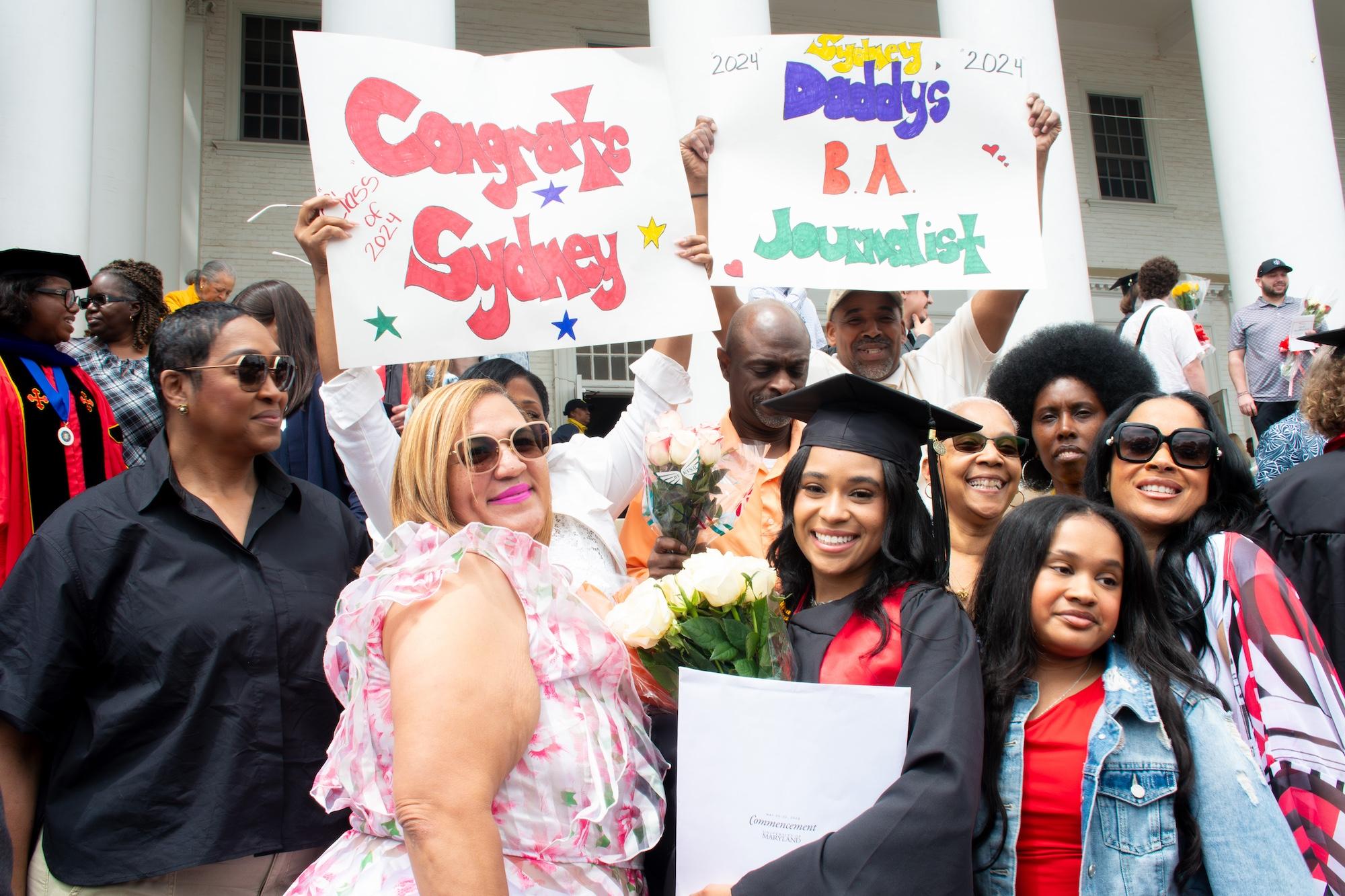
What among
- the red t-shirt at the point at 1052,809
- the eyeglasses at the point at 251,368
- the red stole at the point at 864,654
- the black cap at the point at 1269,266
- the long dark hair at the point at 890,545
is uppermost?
the black cap at the point at 1269,266

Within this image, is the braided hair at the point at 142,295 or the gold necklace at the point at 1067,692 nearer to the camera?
the gold necklace at the point at 1067,692

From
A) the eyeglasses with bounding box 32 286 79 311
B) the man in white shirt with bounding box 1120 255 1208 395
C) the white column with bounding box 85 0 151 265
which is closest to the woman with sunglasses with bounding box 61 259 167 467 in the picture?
the eyeglasses with bounding box 32 286 79 311

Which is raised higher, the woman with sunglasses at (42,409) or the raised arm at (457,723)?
the woman with sunglasses at (42,409)

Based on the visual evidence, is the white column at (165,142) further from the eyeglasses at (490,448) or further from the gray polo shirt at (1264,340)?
the gray polo shirt at (1264,340)

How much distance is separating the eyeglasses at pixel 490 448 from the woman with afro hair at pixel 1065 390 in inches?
78.7

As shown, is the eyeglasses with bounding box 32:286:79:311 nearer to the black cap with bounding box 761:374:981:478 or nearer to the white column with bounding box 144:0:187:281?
the black cap with bounding box 761:374:981:478

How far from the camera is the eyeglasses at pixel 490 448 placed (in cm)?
226

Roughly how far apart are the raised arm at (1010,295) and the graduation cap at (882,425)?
65.7 inches

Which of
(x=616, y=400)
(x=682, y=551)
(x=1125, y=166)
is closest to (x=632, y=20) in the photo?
(x=616, y=400)

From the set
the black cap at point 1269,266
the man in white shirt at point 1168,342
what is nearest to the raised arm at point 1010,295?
the man in white shirt at point 1168,342

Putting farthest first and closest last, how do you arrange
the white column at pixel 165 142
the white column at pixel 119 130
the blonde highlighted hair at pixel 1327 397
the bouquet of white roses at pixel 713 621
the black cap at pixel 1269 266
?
1. the white column at pixel 165 142
2. the black cap at pixel 1269 266
3. the white column at pixel 119 130
4. the blonde highlighted hair at pixel 1327 397
5. the bouquet of white roses at pixel 713 621

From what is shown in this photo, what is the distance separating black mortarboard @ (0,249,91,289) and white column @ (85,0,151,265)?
19.0 feet

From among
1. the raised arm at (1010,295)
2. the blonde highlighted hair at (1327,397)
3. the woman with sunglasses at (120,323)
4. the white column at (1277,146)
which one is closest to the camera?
the blonde highlighted hair at (1327,397)

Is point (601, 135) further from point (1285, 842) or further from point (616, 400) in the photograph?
point (616, 400)
